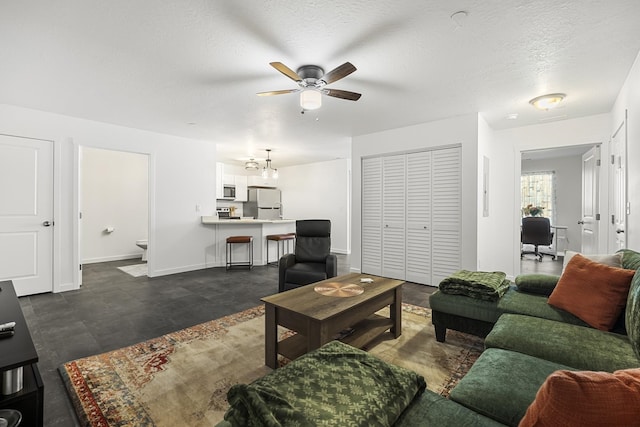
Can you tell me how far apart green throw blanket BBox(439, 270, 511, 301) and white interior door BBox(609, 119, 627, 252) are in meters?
1.58

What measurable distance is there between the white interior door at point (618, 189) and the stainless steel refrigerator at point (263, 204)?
707 cm

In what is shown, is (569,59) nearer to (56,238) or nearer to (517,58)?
(517,58)

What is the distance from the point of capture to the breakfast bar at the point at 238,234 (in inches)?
229

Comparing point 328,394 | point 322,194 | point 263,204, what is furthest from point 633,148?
point 263,204

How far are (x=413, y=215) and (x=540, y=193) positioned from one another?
519 cm

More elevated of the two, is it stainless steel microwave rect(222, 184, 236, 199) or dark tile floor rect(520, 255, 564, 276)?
stainless steel microwave rect(222, 184, 236, 199)

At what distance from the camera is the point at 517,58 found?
255cm

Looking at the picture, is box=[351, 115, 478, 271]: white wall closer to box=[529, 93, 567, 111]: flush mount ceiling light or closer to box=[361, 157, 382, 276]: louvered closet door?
box=[361, 157, 382, 276]: louvered closet door

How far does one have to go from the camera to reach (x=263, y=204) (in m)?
8.44

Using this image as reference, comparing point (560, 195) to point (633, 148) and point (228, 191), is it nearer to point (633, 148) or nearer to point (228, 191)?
point (633, 148)

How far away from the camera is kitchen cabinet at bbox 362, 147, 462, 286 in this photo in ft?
14.0

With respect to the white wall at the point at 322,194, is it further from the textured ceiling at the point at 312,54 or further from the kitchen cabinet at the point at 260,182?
the textured ceiling at the point at 312,54

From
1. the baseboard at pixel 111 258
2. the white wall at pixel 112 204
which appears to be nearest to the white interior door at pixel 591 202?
the white wall at pixel 112 204

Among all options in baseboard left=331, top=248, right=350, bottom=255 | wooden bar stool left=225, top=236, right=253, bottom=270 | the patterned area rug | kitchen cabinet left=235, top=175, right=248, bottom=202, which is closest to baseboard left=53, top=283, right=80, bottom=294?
wooden bar stool left=225, top=236, right=253, bottom=270
